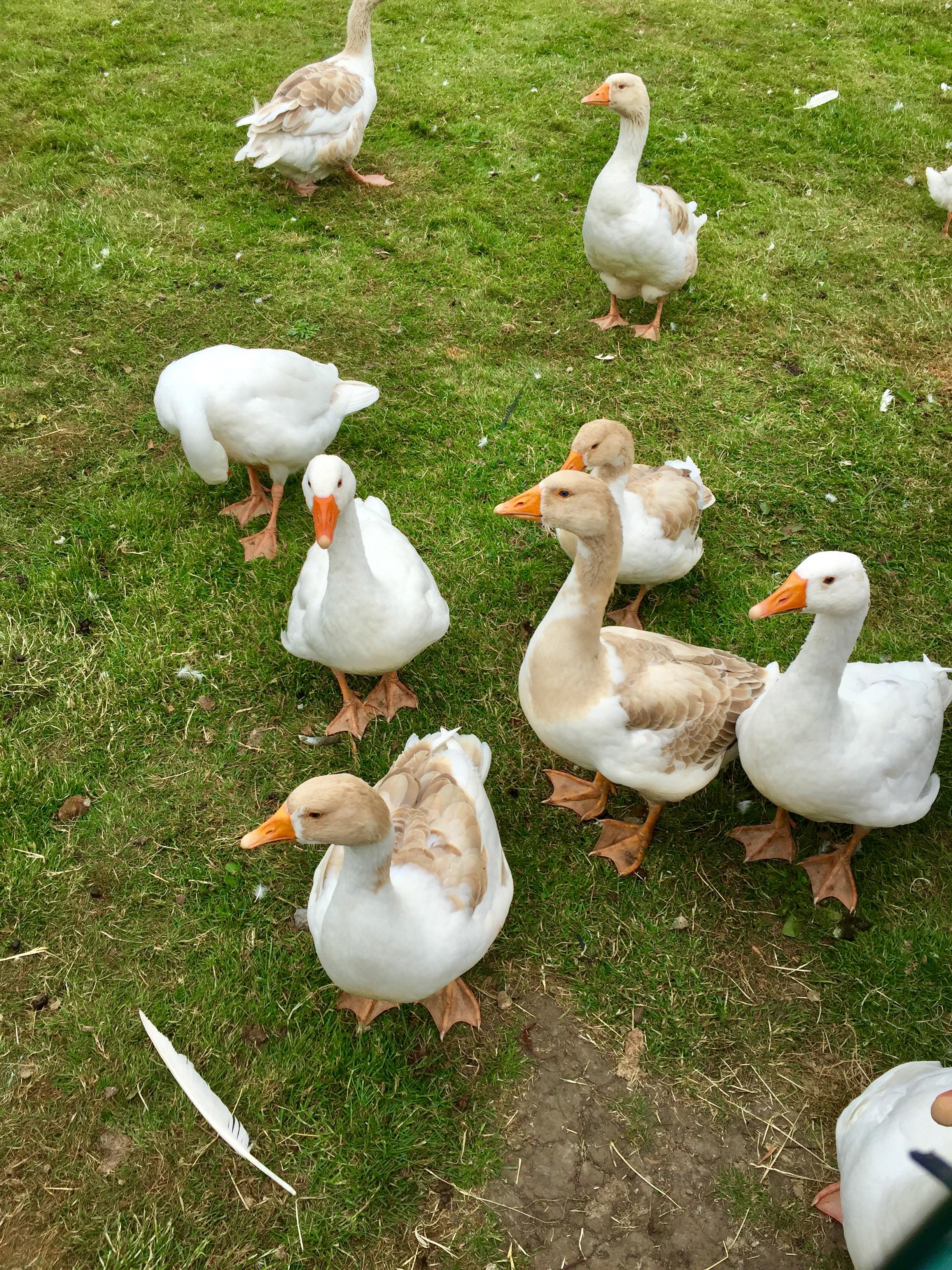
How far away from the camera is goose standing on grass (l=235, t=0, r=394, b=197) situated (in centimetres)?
660

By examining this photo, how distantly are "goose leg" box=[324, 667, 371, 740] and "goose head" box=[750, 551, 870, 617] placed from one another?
192cm

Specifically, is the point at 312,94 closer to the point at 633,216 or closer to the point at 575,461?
the point at 633,216

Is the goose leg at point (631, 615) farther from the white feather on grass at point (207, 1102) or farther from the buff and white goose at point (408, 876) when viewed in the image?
the white feather on grass at point (207, 1102)

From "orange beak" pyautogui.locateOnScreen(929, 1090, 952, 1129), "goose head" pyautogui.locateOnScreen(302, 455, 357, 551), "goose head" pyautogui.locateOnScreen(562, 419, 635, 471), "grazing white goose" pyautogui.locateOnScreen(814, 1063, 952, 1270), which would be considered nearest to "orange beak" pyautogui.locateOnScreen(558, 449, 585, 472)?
"goose head" pyautogui.locateOnScreen(562, 419, 635, 471)

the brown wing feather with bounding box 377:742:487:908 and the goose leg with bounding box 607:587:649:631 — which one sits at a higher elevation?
the brown wing feather with bounding box 377:742:487:908

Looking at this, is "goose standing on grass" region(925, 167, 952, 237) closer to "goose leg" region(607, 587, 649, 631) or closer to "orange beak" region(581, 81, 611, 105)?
"orange beak" region(581, 81, 611, 105)

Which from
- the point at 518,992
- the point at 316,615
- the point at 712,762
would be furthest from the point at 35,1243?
the point at 712,762

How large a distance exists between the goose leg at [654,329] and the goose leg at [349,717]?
348 cm

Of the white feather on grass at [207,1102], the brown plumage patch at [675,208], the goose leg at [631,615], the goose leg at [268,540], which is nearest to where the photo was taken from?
the white feather on grass at [207,1102]

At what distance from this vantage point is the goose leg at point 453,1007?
3109 mm

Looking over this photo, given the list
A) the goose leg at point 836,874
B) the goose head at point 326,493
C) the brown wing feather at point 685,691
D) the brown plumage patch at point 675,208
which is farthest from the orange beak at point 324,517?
the brown plumage patch at point 675,208

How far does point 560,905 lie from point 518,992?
0.39 m

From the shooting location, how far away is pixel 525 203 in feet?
23.1

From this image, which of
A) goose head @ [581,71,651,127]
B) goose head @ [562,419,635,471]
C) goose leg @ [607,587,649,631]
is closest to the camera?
goose head @ [562,419,635,471]
